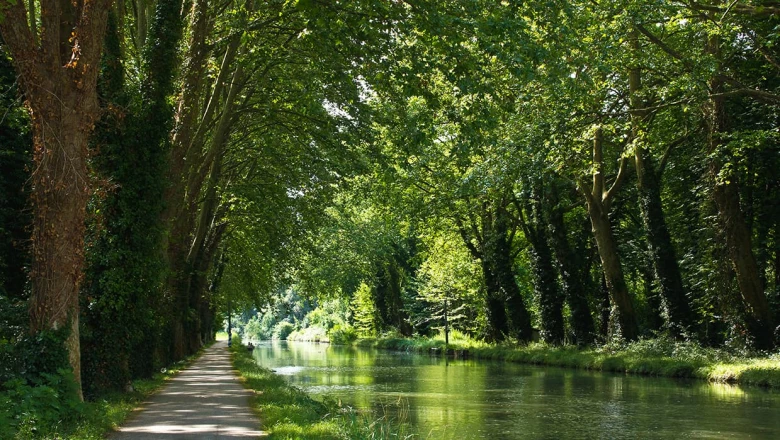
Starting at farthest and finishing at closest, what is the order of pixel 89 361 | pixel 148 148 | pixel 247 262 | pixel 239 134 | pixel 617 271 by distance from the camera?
pixel 247 262 < pixel 617 271 < pixel 239 134 < pixel 148 148 < pixel 89 361

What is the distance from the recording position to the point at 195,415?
1199 centimetres

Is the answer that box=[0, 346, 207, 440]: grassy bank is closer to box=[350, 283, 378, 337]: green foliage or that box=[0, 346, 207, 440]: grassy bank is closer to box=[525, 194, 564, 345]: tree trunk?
box=[525, 194, 564, 345]: tree trunk

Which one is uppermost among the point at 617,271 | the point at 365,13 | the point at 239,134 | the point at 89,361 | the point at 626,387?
the point at 239,134

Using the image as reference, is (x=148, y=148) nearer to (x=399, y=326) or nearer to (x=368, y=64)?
(x=368, y=64)

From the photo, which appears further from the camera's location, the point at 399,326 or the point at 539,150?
the point at 399,326

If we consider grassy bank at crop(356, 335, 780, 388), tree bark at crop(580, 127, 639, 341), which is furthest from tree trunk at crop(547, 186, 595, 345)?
tree bark at crop(580, 127, 639, 341)

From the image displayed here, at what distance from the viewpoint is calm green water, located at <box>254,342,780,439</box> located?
46.0 feet

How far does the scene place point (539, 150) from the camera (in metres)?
21.3

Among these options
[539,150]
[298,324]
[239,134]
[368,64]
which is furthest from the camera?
[298,324]

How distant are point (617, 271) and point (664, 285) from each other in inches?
97.6

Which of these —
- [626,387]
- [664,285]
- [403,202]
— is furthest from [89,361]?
[664,285]

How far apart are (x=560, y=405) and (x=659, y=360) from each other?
828 cm

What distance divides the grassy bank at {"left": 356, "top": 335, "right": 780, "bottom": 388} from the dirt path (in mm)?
13308

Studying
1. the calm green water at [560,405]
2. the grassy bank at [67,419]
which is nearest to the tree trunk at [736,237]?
the calm green water at [560,405]
